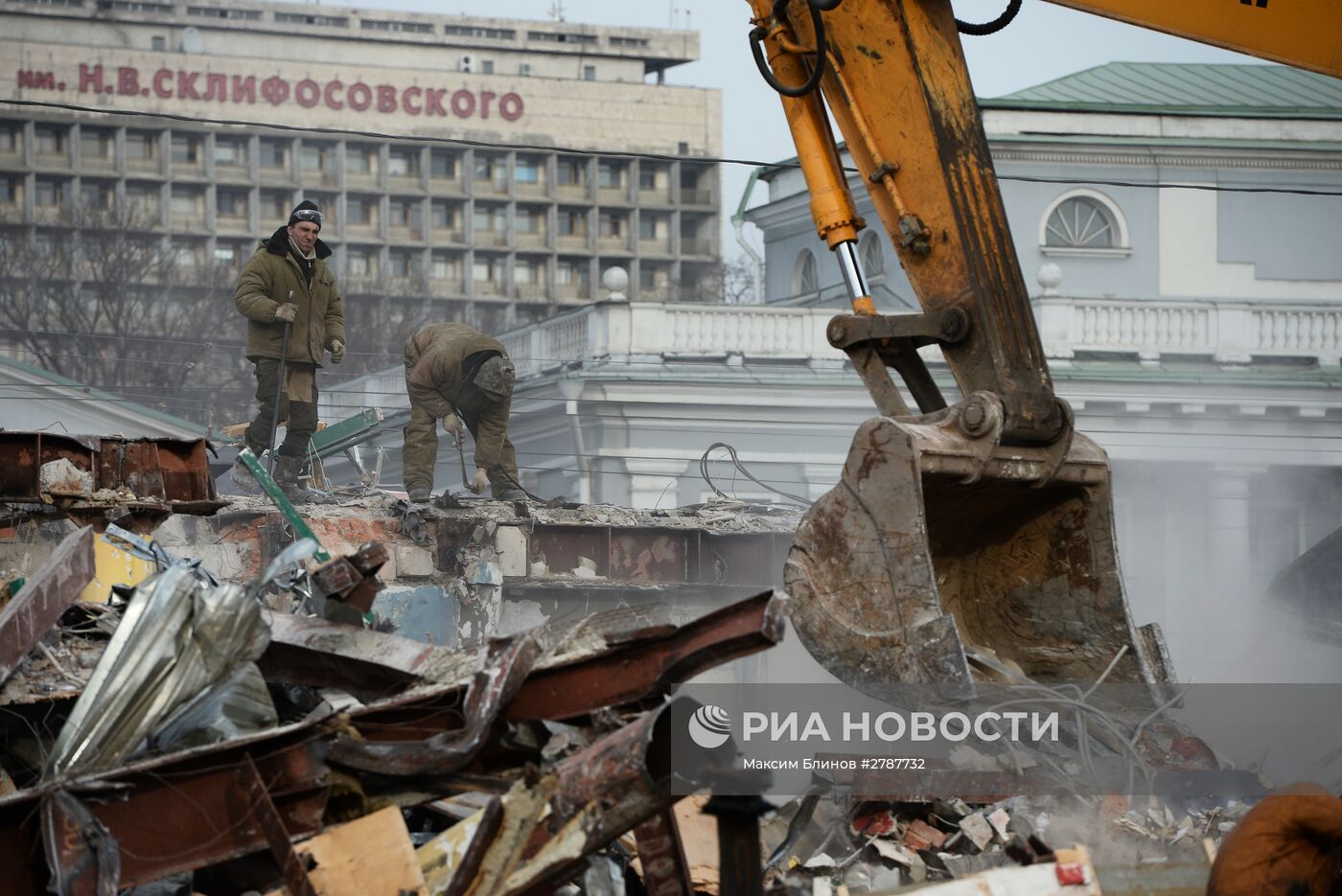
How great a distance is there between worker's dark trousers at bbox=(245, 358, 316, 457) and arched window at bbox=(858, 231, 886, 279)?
17019 mm

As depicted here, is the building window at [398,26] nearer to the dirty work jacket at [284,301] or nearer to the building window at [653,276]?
the building window at [653,276]

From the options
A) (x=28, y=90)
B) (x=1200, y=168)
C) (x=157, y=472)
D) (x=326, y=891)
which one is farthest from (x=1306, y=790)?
(x=28, y=90)

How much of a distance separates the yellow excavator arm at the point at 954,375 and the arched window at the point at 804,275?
24387 millimetres

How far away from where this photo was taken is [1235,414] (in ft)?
77.7

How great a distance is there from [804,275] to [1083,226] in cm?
525

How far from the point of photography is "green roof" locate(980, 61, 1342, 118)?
95.7 feet

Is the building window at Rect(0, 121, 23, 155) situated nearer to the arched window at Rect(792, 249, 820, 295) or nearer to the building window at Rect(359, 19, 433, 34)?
the building window at Rect(359, 19, 433, 34)

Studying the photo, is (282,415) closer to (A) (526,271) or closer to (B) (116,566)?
(B) (116,566)

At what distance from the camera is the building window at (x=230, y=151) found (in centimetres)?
6819

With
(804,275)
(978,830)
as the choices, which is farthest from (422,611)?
(804,275)

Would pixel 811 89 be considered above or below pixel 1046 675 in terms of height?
above

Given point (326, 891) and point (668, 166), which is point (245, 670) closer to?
point (326, 891)

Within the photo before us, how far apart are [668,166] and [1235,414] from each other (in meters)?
55.3

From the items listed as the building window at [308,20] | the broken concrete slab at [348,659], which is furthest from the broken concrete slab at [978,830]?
the building window at [308,20]
